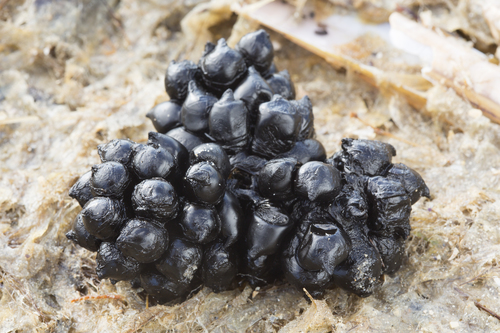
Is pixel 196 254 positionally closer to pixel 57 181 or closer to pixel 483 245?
pixel 57 181

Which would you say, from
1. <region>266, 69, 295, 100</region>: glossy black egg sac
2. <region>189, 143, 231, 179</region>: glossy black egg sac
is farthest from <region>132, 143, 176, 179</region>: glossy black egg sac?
<region>266, 69, 295, 100</region>: glossy black egg sac

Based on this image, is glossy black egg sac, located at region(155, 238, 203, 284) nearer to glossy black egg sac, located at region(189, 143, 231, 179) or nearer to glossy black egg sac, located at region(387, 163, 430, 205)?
glossy black egg sac, located at region(189, 143, 231, 179)

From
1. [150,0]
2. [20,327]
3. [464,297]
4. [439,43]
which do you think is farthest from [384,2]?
[20,327]

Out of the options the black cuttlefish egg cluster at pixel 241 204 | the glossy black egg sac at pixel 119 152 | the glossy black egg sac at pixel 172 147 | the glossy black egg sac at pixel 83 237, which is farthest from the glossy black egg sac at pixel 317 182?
Result: the glossy black egg sac at pixel 83 237

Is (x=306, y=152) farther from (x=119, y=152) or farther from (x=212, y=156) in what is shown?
(x=119, y=152)

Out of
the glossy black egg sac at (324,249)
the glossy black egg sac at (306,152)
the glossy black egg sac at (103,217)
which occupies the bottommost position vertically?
the glossy black egg sac at (324,249)

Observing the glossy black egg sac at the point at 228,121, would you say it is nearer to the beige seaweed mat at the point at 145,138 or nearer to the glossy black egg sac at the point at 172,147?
the glossy black egg sac at the point at 172,147
